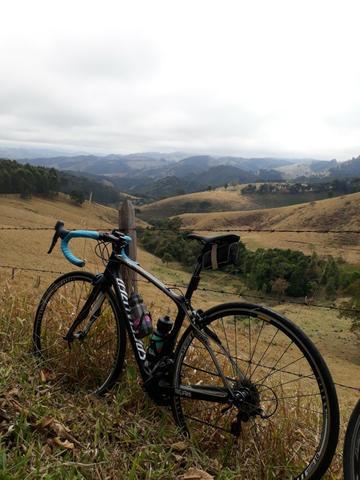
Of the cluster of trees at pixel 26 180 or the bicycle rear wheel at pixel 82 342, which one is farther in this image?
the cluster of trees at pixel 26 180

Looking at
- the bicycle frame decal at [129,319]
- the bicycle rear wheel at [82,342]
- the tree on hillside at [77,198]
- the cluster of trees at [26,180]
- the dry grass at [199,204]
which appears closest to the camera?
the bicycle frame decal at [129,319]

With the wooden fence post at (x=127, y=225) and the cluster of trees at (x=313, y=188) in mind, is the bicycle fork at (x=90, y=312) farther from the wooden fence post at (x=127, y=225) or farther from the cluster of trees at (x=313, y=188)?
the cluster of trees at (x=313, y=188)

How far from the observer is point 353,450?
6.82 feet

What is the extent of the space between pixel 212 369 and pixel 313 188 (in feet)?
511

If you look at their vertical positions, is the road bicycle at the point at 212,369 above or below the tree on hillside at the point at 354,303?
above

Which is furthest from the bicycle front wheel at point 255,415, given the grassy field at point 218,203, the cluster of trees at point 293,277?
the grassy field at point 218,203

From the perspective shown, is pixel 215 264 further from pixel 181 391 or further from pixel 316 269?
pixel 316 269

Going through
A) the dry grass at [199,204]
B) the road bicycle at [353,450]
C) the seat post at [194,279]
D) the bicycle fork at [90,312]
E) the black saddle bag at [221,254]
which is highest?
the black saddle bag at [221,254]

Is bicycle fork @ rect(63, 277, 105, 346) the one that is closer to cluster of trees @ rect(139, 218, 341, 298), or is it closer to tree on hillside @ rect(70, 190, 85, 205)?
cluster of trees @ rect(139, 218, 341, 298)

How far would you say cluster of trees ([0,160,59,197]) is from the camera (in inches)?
3150

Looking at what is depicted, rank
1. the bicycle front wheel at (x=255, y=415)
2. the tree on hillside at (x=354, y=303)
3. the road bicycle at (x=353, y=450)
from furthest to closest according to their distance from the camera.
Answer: the tree on hillside at (x=354, y=303)
the bicycle front wheel at (x=255, y=415)
the road bicycle at (x=353, y=450)

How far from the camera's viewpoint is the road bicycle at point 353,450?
6.70 feet

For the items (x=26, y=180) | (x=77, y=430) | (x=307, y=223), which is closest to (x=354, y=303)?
(x=77, y=430)

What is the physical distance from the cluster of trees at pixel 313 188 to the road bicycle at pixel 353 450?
5420 inches
